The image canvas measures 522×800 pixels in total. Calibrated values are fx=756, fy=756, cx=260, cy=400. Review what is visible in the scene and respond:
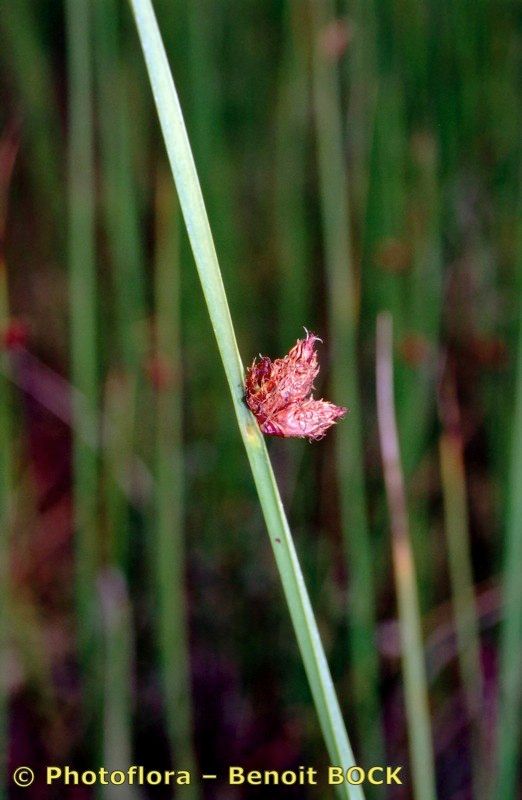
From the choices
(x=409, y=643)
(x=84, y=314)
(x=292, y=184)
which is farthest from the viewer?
(x=292, y=184)

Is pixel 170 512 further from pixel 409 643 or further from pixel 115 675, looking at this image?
pixel 409 643

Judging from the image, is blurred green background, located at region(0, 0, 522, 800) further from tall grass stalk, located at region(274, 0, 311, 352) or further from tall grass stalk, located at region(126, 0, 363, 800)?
tall grass stalk, located at region(126, 0, 363, 800)

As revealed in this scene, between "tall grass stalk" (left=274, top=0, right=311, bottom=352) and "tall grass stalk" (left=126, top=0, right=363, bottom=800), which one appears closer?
"tall grass stalk" (left=126, top=0, right=363, bottom=800)

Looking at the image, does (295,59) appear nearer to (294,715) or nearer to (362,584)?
(362,584)

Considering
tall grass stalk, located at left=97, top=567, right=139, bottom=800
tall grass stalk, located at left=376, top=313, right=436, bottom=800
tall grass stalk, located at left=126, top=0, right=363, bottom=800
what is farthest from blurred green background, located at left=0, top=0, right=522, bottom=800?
tall grass stalk, located at left=126, top=0, right=363, bottom=800

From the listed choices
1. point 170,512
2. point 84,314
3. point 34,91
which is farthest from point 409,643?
point 34,91

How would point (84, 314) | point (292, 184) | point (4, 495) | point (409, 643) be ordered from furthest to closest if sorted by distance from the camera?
point (292, 184) < point (4, 495) < point (84, 314) < point (409, 643)
